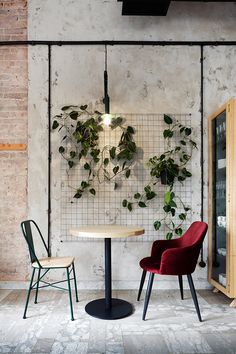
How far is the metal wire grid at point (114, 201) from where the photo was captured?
389 cm

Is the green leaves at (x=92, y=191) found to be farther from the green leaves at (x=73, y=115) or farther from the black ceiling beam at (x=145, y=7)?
the black ceiling beam at (x=145, y=7)

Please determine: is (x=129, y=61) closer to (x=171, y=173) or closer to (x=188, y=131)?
(x=188, y=131)

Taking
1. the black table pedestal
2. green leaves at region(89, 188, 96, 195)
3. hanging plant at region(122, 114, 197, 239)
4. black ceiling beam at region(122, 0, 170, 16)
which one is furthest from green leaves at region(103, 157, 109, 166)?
black ceiling beam at region(122, 0, 170, 16)

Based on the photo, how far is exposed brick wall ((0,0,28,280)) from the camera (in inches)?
153

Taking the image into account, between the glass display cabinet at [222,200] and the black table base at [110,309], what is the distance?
3.59 feet

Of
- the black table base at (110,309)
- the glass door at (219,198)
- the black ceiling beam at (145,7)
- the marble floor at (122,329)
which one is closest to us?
the marble floor at (122,329)

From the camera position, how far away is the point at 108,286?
3.05 metres

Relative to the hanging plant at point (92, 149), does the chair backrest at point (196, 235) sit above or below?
below

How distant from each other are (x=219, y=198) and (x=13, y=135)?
2.72 meters

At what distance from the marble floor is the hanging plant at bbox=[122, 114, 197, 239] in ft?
3.19

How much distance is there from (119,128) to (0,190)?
174 cm

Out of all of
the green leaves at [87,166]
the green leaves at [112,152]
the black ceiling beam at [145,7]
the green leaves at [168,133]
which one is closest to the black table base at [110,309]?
the green leaves at [87,166]

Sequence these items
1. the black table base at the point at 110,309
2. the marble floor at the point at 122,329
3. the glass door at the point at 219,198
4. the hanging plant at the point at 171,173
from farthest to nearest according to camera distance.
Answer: the hanging plant at the point at 171,173 → the glass door at the point at 219,198 → the black table base at the point at 110,309 → the marble floor at the point at 122,329

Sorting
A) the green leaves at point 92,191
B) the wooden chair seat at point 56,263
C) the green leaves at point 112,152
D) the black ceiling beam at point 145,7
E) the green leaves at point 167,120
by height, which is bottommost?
the wooden chair seat at point 56,263
